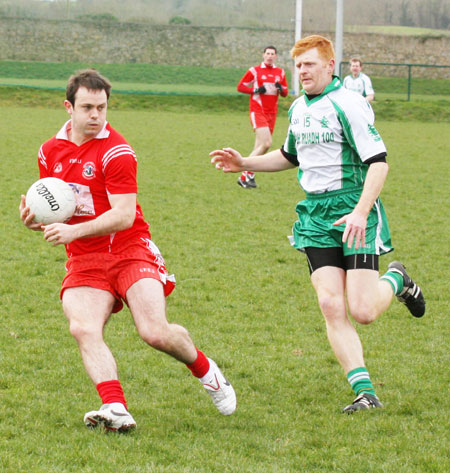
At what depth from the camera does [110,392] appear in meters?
4.45

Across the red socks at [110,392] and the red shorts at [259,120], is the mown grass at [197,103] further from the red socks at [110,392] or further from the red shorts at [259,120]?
the red socks at [110,392]

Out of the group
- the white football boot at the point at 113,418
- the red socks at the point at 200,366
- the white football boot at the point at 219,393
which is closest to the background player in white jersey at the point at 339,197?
the white football boot at the point at 219,393

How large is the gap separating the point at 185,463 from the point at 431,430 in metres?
1.45

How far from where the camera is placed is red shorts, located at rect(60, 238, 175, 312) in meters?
4.81

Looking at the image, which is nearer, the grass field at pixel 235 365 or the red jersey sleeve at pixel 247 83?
the grass field at pixel 235 365

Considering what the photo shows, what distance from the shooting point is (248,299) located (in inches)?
298

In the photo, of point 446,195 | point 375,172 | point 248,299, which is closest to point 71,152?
point 375,172

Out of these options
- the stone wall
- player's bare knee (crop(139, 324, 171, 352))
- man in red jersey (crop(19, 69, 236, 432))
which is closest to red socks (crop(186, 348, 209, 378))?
man in red jersey (crop(19, 69, 236, 432))

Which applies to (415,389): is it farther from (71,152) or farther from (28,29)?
(28,29)

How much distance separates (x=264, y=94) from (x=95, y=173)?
422 inches

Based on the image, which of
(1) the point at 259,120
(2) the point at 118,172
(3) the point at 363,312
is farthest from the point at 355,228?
(1) the point at 259,120

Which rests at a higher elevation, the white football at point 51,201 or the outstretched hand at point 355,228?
the white football at point 51,201

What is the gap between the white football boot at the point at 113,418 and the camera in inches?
171

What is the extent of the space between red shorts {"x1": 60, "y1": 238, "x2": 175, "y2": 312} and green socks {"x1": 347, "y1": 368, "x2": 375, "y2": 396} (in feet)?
4.17
